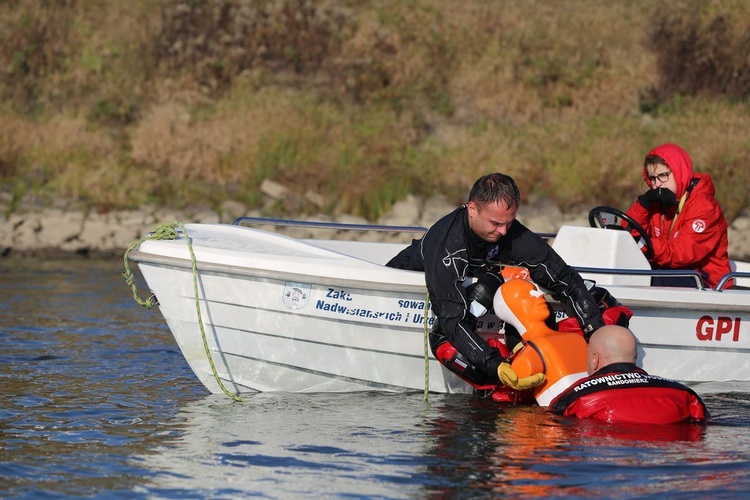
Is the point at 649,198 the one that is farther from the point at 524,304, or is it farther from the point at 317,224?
the point at 317,224

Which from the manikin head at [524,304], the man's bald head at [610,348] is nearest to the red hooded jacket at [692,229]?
the man's bald head at [610,348]

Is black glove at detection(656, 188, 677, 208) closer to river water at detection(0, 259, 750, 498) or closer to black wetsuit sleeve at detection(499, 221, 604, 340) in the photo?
river water at detection(0, 259, 750, 498)

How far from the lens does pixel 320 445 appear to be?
240 inches

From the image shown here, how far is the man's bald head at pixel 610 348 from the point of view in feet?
21.2

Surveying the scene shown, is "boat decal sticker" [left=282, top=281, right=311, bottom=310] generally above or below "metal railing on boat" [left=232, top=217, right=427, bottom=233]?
below

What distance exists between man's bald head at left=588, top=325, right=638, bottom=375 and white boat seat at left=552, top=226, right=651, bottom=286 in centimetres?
95

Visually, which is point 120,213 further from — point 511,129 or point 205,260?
point 205,260

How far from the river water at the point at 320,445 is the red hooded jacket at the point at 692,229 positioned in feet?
2.89

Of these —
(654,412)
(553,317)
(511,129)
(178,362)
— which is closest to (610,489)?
(654,412)

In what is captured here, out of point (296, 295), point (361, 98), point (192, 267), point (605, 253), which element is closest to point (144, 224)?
point (361, 98)

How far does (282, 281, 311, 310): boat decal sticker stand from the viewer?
6867mm

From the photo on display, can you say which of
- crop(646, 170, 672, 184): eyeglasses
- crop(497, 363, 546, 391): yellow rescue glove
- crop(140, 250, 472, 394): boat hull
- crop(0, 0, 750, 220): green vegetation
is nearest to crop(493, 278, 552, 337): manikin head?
crop(497, 363, 546, 391): yellow rescue glove

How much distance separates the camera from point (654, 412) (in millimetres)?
6430

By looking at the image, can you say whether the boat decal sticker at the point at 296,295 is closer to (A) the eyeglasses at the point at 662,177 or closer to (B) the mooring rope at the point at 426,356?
(B) the mooring rope at the point at 426,356
